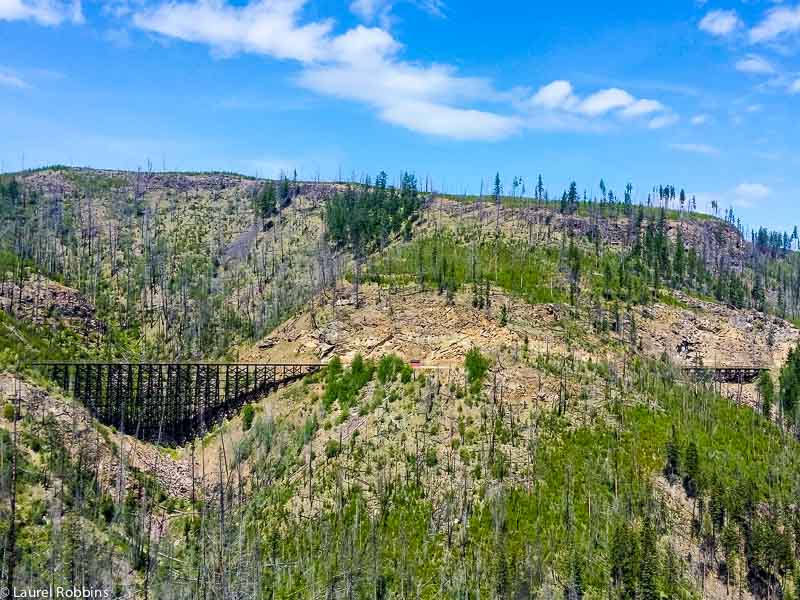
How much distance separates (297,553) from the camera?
251 ft

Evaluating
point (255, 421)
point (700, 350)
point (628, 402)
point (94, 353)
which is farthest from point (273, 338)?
point (700, 350)

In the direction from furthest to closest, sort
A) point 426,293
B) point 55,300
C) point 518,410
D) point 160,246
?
point 160,246
point 55,300
point 426,293
point 518,410

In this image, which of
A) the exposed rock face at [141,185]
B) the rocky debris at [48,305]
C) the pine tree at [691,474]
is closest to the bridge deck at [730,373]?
the pine tree at [691,474]

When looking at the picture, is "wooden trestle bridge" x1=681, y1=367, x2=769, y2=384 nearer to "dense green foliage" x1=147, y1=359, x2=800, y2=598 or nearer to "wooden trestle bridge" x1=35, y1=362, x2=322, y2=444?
"dense green foliage" x1=147, y1=359, x2=800, y2=598

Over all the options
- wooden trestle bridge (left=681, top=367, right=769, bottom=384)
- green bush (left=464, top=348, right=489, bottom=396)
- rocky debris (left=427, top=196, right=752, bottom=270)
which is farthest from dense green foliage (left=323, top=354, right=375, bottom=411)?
rocky debris (left=427, top=196, right=752, bottom=270)

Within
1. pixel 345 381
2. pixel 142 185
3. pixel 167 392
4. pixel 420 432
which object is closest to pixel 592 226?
pixel 345 381

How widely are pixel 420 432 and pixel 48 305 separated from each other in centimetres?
7156

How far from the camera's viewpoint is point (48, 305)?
410 ft

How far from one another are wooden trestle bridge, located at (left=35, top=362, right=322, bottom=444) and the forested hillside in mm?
2782

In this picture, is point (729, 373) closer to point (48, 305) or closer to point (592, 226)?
point (592, 226)

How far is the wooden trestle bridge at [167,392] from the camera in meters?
95.6

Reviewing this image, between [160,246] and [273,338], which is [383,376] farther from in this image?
[160,246]

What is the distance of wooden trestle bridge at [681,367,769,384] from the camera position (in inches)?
4700

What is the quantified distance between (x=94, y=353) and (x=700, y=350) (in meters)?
98.3
